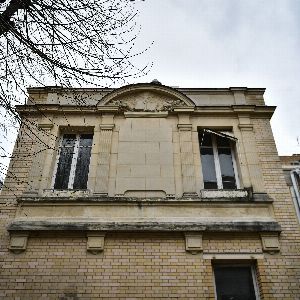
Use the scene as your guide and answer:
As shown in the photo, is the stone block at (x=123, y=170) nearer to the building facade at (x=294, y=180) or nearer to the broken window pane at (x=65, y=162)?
the broken window pane at (x=65, y=162)

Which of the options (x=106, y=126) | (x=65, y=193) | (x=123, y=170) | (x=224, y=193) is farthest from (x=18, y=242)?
(x=224, y=193)

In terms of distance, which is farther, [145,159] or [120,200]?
[145,159]

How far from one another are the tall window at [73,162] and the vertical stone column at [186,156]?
7.68 feet

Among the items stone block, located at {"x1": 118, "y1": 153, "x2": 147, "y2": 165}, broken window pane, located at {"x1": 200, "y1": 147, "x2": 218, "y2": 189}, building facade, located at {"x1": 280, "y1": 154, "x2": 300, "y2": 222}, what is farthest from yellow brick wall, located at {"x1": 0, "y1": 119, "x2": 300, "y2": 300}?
stone block, located at {"x1": 118, "y1": 153, "x2": 147, "y2": 165}

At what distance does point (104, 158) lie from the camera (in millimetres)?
8656

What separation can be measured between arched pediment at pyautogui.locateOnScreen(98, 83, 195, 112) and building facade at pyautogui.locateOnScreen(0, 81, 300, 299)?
0.03 metres

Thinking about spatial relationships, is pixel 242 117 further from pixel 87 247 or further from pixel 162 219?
pixel 87 247

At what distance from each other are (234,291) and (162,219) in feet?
6.54

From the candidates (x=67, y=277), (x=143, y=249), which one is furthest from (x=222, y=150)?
(x=67, y=277)

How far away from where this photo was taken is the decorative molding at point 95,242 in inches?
286

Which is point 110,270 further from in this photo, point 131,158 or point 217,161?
point 217,161

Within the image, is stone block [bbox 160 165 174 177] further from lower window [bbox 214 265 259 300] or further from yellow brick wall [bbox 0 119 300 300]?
lower window [bbox 214 265 259 300]

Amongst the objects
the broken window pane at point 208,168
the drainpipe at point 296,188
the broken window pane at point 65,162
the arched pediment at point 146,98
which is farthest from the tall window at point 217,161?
the broken window pane at point 65,162

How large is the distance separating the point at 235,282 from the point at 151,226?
6.57 ft
